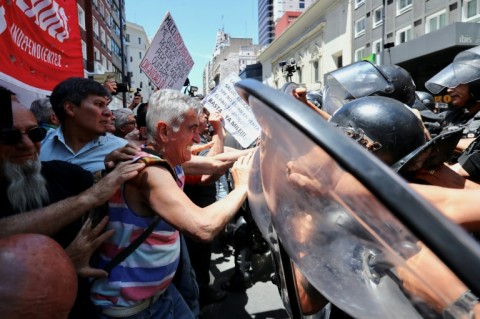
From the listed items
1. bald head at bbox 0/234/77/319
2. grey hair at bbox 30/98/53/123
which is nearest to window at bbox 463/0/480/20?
grey hair at bbox 30/98/53/123

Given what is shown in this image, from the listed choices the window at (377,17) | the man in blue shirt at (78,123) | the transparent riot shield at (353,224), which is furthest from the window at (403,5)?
the transparent riot shield at (353,224)

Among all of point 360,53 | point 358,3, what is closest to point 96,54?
point 360,53

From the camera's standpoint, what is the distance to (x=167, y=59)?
5.13 m

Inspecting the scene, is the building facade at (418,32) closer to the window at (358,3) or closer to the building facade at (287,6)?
the window at (358,3)

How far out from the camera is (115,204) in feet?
5.12

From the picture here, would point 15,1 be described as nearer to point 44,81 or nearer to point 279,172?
point 44,81

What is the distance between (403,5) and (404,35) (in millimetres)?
1893

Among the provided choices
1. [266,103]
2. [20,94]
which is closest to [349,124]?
[266,103]

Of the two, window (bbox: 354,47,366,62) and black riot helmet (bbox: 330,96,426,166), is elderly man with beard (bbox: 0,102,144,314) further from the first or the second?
window (bbox: 354,47,366,62)

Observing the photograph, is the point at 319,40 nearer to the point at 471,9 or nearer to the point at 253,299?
the point at 471,9

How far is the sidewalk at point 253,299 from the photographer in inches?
139

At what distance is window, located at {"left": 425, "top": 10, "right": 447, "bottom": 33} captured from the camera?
2008 centimetres

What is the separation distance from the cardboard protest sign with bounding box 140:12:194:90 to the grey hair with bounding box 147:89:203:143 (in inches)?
122

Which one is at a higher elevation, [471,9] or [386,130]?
[471,9]
